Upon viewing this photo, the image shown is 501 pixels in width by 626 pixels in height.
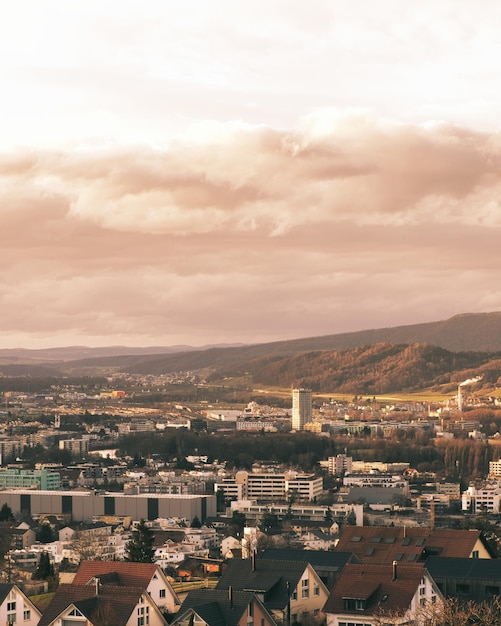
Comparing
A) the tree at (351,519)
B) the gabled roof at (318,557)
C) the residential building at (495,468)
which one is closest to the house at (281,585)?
the gabled roof at (318,557)

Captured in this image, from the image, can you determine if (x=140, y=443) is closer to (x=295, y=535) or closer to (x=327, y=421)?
(x=327, y=421)

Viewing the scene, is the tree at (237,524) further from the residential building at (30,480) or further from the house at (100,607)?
the house at (100,607)

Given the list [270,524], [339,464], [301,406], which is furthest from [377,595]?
[301,406]

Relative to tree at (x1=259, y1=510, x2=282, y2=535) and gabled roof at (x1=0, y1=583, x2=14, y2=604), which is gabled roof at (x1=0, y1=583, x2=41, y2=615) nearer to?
gabled roof at (x1=0, y1=583, x2=14, y2=604)

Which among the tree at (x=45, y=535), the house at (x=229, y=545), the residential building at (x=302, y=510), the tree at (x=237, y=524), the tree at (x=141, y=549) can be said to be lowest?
the residential building at (x=302, y=510)

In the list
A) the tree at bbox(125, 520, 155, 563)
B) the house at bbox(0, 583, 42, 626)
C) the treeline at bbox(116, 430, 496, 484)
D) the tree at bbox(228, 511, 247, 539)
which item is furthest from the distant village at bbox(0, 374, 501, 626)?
the treeline at bbox(116, 430, 496, 484)

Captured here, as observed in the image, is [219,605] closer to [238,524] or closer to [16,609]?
[16,609]

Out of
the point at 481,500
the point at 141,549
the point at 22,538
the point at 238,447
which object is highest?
the point at 141,549
